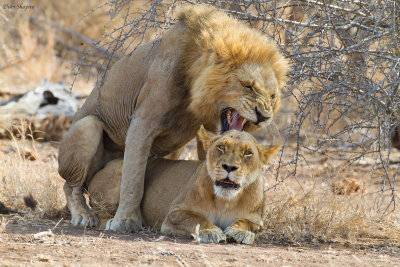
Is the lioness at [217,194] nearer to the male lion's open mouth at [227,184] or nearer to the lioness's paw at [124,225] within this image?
the male lion's open mouth at [227,184]

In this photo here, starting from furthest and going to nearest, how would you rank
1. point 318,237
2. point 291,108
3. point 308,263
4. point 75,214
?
point 291,108, point 75,214, point 318,237, point 308,263

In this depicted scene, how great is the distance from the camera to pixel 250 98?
15.3 feet

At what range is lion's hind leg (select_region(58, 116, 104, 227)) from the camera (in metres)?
5.63

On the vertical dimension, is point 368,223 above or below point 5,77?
below

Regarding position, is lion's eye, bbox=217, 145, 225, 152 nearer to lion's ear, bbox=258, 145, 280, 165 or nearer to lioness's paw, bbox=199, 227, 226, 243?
lion's ear, bbox=258, 145, 280, 165

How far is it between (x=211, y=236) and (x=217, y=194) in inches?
11.5

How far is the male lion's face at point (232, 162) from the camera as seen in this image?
4.45 m

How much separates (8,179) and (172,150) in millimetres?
1656

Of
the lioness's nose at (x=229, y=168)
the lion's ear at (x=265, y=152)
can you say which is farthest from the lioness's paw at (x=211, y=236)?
the lion's ear at (x=265, y=152)

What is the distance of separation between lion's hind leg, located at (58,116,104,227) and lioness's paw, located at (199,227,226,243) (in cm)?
141

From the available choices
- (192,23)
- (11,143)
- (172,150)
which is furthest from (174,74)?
(11,143)

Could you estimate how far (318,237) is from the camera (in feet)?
16.6

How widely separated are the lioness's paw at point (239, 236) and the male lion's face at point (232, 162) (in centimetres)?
24

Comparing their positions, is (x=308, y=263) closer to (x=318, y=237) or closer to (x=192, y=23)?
(x=318, y=237)
